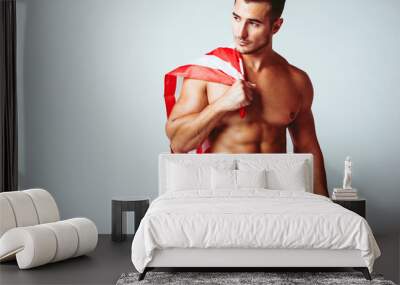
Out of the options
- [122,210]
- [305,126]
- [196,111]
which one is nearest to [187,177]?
[122,210]

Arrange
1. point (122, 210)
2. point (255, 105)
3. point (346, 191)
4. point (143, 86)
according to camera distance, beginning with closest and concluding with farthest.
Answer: point (122, 210)
point (346, 191)
point (255, 105)
point (143, 86)

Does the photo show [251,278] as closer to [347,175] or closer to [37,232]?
[37,232]

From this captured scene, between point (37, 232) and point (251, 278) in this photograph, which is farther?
point (37, 232)

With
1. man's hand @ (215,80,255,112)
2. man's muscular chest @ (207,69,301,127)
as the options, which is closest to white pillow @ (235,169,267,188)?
man's muscular chest @ (207,69,301,127)

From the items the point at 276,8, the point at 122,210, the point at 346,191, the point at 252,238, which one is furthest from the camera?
the point at 276,8

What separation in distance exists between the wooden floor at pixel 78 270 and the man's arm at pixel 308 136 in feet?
7.36

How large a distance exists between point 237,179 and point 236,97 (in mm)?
1047

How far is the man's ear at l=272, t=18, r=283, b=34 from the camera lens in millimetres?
7098

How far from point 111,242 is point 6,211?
1.53 metres

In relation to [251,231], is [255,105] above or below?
above

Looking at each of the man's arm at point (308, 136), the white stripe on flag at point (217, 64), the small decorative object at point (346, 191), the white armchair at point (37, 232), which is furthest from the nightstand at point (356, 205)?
the white armchair at point (37, 232)

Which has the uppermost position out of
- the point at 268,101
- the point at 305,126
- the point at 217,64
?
the point at 217,64

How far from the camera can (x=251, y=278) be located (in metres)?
4.89

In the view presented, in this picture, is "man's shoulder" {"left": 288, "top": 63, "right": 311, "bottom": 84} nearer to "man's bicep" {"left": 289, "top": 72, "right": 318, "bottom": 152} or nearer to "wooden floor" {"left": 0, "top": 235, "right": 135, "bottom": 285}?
"man's bicep" {"left": 289, "top": 72, "right": 318, "bottom": 152}
